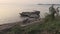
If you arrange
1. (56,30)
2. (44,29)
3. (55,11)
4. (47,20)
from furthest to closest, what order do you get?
(55,11) < (47,20) < (44,29) < (56,30)

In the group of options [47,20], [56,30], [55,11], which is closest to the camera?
[56,30]

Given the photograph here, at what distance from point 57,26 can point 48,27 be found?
1.06 feet

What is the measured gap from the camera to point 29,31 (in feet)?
21.9

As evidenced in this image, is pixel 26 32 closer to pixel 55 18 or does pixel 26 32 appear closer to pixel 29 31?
pixel 29 31

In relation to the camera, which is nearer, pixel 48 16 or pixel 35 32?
pixel 35 32

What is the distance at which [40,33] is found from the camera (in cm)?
662

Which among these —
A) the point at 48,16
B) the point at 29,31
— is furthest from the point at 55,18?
the point at 29,31

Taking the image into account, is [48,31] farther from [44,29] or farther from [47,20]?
[47,20]

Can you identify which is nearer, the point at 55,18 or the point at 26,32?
the point at 26,32

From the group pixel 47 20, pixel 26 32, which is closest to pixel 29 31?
pixel 26 32

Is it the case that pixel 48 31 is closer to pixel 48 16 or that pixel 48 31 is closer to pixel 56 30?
pixel 56 30

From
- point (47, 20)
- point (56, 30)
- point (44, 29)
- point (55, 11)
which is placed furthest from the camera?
point (55, 11)

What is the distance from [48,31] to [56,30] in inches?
14.3

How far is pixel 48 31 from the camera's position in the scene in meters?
6.70
